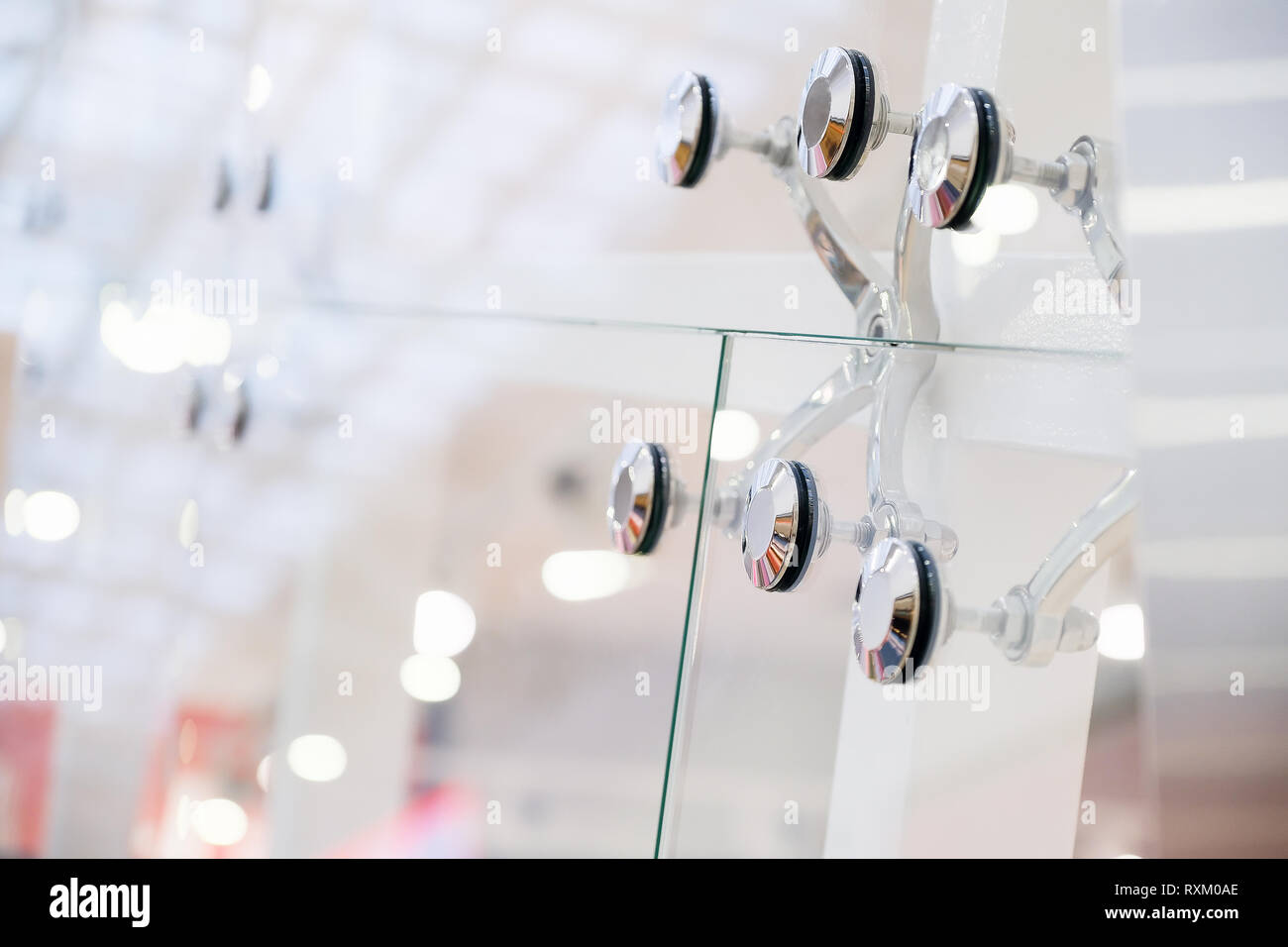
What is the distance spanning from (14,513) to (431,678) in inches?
26.2

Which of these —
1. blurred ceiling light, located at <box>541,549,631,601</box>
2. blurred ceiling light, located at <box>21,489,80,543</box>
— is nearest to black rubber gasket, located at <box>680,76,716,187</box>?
blurred ceiling light, located at <box>541,549,631,601</box>

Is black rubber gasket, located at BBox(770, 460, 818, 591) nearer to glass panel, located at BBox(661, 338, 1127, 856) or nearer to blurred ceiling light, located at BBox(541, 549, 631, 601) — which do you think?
glass panel, located at BBox(661, 338, 1127, 856)

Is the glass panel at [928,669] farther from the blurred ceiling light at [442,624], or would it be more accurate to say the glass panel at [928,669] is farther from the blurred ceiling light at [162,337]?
the blurred ceiling light at [162,337]

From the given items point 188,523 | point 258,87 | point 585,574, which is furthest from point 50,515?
point 585,574

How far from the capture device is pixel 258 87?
1.38 metres

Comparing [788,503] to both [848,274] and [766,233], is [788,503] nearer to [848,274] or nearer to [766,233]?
[848,274]

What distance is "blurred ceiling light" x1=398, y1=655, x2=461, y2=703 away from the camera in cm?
118

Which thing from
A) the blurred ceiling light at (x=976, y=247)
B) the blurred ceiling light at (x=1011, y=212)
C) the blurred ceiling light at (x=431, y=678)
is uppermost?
the blurred ceiling light at (x=1011, y=212)

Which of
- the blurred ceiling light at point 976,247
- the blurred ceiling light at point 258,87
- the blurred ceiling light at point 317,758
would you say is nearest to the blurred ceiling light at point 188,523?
the blurred ceiling light at point 317,758

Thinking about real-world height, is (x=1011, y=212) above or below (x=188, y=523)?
above

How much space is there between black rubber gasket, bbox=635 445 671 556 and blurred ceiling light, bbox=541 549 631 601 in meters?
0.47

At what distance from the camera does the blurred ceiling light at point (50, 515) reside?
145 cm

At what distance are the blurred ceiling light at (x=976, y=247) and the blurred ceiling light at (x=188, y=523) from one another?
3.30 feet

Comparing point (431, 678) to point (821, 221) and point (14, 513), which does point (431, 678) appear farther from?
point (821, 221)
